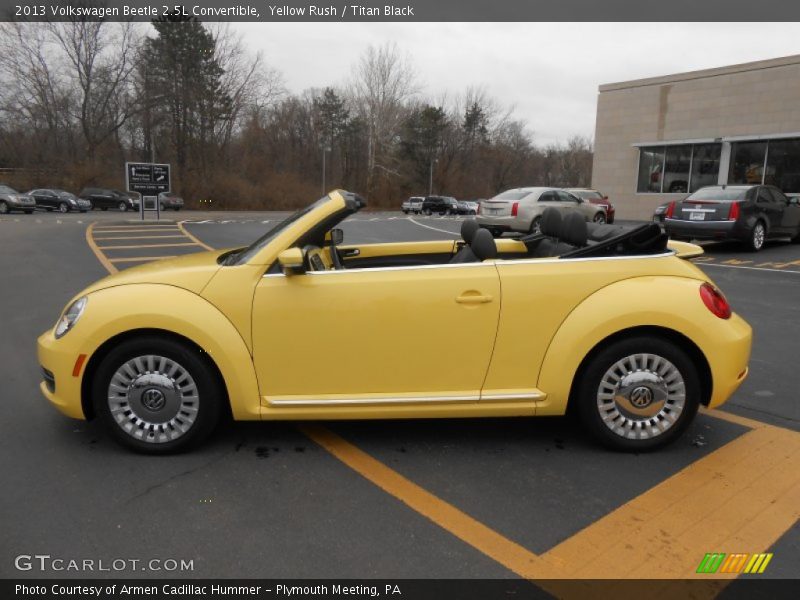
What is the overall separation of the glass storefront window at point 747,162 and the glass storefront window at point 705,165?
0.65m

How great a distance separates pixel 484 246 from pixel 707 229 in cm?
1157

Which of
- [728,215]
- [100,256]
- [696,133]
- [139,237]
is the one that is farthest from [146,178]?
[696,133]

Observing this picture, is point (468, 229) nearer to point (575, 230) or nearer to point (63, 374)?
point (575, 230)

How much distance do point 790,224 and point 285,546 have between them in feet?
53.5

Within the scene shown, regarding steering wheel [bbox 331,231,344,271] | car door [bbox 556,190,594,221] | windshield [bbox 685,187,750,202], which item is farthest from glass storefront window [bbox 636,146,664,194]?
→ steering wheel [bbox 331,231,344,271]

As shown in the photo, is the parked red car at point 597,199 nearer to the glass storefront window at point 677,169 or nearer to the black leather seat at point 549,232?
the glass storefront window at point 677,169

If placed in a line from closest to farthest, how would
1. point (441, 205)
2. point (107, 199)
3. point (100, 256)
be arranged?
point (100, 256) < point (107, 199) < point (441, 205)

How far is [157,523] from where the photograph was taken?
2.67m

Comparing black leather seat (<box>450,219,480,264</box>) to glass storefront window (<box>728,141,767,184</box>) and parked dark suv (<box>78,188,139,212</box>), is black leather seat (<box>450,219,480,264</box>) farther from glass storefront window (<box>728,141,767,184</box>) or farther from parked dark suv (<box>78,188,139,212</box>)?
parked dark suv (<box>78,188,139,212</box>)

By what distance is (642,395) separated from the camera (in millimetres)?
3301

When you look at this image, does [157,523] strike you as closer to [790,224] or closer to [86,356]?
[86,356]

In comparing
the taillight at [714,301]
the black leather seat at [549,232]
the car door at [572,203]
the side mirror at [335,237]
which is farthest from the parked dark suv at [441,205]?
the taillight at [714,301]

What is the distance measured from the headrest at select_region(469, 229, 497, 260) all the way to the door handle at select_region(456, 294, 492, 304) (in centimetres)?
44

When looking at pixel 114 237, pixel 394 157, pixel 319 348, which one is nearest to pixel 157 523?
pixel 319 348
